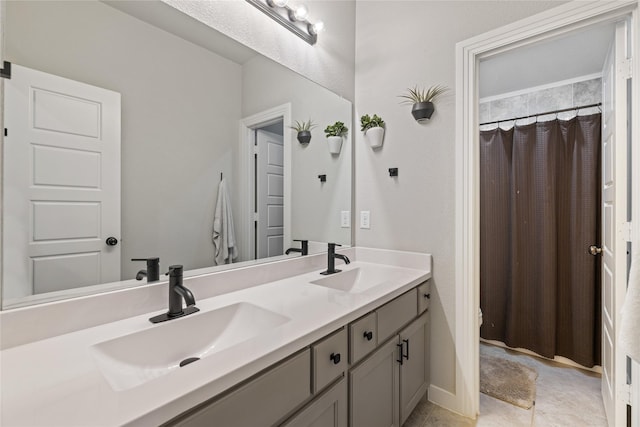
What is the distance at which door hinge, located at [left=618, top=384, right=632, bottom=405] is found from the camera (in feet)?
4.55

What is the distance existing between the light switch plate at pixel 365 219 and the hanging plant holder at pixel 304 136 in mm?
647

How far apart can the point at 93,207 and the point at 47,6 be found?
0.63 m

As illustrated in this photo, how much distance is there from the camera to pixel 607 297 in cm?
166

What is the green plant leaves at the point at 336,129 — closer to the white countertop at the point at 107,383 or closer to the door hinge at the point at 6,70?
the white countertop at the point at 107,383

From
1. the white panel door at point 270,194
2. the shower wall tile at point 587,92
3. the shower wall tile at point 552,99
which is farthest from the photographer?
the shower wall tile at point 552,99

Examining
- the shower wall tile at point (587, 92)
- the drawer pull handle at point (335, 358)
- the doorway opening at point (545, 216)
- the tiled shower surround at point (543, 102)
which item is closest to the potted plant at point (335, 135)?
the doorway opening at point (545, 216)

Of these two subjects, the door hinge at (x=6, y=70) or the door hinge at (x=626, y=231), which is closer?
the door hinge at (x=6, y=70)

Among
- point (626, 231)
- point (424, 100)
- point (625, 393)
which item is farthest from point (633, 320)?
point (424, 100)

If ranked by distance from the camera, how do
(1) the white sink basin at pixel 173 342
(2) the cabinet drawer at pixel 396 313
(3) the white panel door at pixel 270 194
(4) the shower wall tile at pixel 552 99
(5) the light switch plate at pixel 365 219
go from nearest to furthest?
(1) the white sink basin at pixel 173 342 → (2) the cabinet drawer at pixel 396 313 → (3) the white panel door at pixel 270 194 → (5) the light switch plate at pixel 365 219 → (4) the shower wall tile at pixel 552 99

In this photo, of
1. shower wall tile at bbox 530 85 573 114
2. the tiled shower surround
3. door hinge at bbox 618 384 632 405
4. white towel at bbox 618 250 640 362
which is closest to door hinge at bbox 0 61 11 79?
white towel at bbox 618 250 640 362

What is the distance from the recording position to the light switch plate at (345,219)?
208 centimetres

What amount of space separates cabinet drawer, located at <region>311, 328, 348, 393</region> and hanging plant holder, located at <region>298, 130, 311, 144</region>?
3.77ft

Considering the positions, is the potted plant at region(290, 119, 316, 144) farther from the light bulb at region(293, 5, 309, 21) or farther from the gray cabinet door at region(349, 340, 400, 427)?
the gray cabinet door at region(349, 340, 400, 427)

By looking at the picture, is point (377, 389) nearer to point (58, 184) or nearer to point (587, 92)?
point (58, 184)
